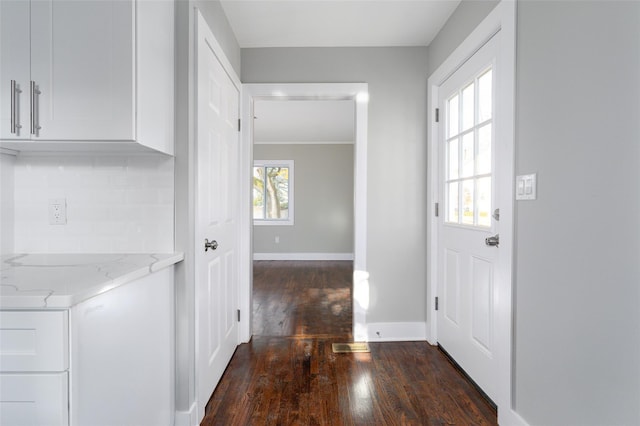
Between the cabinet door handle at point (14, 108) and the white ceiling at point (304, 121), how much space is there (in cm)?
312

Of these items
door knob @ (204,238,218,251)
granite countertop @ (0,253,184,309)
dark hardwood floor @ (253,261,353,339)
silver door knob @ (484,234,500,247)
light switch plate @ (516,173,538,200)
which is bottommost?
dark hardwood floor @ (253,261,353,339)

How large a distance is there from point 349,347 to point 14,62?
246 cm

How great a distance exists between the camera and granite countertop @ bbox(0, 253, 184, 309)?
82 cm

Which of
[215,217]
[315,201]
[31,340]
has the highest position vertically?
[315,201]

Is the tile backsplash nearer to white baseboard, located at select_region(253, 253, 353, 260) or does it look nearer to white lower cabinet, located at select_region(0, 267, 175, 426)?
white lower cabinet, located at select_region(0, 267, 175, 426)

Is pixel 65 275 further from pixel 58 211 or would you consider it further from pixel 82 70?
pixel 82 70

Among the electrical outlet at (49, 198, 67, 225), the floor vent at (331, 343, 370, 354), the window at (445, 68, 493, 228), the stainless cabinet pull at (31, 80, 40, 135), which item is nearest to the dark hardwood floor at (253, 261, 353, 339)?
the floor vent at (331, 343, 370, 354)

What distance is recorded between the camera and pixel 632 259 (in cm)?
95

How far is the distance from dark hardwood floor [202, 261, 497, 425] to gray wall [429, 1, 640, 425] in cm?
49

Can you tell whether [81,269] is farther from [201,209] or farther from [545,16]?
[545,16]

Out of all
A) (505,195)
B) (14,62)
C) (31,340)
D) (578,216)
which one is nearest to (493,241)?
(505,195)

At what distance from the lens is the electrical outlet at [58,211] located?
1.50m

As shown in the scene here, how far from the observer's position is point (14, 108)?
1.19m

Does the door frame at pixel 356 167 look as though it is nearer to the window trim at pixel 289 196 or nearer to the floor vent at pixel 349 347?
the floor vent at pixel 349 347
